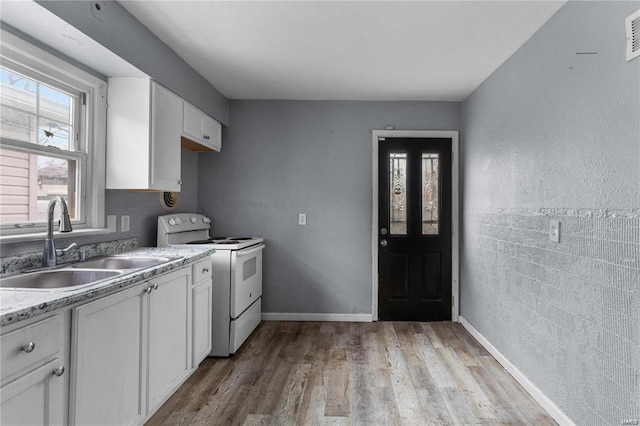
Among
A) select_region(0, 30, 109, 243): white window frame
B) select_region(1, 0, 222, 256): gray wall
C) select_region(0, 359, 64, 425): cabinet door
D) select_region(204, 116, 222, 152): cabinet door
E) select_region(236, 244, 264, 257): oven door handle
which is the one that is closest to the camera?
select_region(0, 359, 64, 425): cabinet door

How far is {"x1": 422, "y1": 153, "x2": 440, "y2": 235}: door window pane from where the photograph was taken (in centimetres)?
378

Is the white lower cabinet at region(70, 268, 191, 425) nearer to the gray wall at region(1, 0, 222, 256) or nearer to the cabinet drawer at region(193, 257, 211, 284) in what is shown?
the cabinet drawer at region(193, 257, 211, 284)

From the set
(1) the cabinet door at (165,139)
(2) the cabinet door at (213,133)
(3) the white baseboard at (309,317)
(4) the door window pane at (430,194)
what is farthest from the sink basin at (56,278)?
(4) the door window pane at (430,194)

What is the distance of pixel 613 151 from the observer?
1640 mm

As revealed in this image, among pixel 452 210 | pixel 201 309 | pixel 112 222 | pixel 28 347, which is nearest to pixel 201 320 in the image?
pixel 201 309

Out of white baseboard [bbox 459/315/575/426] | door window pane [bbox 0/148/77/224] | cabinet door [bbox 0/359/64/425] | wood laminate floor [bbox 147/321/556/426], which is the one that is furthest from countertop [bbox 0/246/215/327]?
white baseboard [bbox 459/315/575/426]

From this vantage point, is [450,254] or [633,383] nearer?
[633,383]

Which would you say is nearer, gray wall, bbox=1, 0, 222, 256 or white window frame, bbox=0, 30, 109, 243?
gray wall, bbox=1, 0, 222, 256

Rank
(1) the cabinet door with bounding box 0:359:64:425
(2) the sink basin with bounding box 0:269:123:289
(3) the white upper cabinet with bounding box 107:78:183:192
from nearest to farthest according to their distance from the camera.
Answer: (1) the cabinet door with bounding box 0:359:64:425
(2) the sink basin with bounding box 0:269:123:289
(3) the white upper cabinet with bounding box 107:78:183:192

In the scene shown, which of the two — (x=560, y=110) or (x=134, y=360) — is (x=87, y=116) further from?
(x=560, y=110)

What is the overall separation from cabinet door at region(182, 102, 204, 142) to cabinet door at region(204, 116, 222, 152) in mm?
94

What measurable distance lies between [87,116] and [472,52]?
274 cm

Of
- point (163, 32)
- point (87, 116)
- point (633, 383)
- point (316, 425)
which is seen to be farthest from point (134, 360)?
point (633, 383)

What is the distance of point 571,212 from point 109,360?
2.42 m
